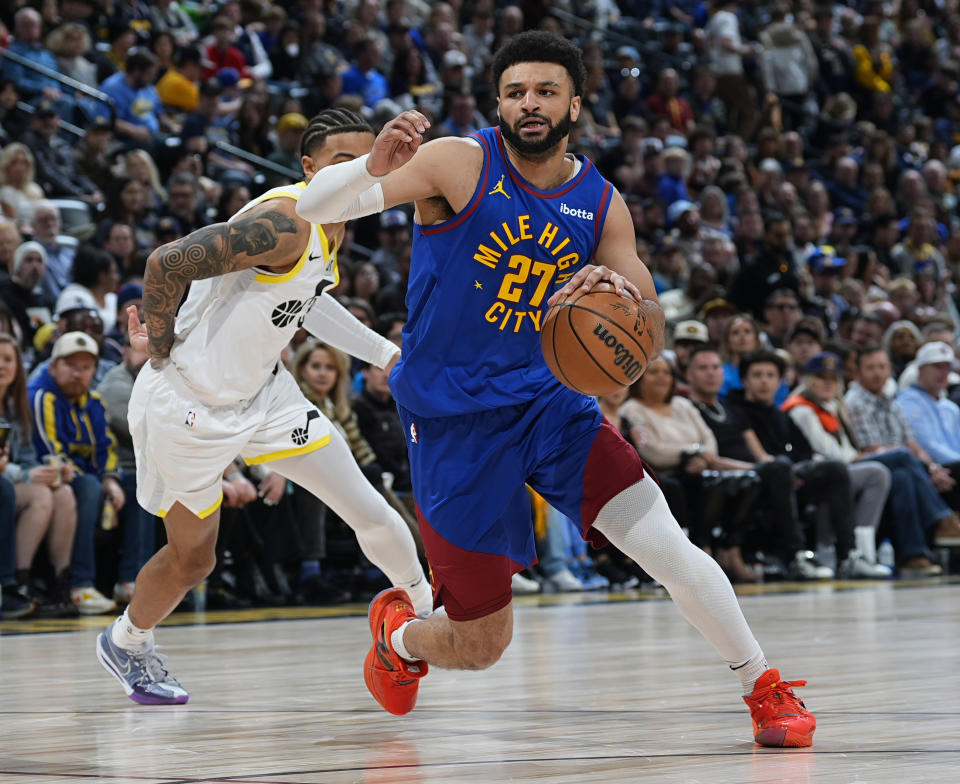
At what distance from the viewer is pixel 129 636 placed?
15.6ft

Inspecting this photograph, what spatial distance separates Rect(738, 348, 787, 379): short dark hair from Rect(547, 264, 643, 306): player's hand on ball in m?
7.66

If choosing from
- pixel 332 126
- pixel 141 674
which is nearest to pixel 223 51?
pixel 332 126

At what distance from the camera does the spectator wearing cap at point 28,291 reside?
9695mm

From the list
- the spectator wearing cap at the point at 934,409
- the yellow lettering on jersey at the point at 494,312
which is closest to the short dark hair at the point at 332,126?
the yellow lettering on jersey at the point at 494,312

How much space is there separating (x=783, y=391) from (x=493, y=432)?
8204mm

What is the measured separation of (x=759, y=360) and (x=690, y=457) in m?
1.41

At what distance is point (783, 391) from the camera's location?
1180 cm

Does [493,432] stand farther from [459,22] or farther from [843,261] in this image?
[459,22]

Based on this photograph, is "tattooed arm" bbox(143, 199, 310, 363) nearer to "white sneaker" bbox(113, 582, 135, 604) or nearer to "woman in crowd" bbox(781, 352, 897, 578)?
"white sneaker" bbox(113, 582, 135, 604)

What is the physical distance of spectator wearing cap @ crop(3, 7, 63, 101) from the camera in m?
12.4

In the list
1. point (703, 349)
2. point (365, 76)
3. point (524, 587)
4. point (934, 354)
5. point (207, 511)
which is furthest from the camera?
point (365, 76)

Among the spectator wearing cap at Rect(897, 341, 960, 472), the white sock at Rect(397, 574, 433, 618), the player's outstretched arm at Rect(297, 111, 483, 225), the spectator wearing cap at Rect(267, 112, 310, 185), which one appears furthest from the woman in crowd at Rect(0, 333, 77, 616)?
the spectator wearing cap at Rect(897, 341, 960, 472)

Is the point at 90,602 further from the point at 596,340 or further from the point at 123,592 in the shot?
the point at 596,340

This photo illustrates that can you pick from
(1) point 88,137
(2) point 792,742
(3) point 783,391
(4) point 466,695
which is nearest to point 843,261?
(3) point 783,391
